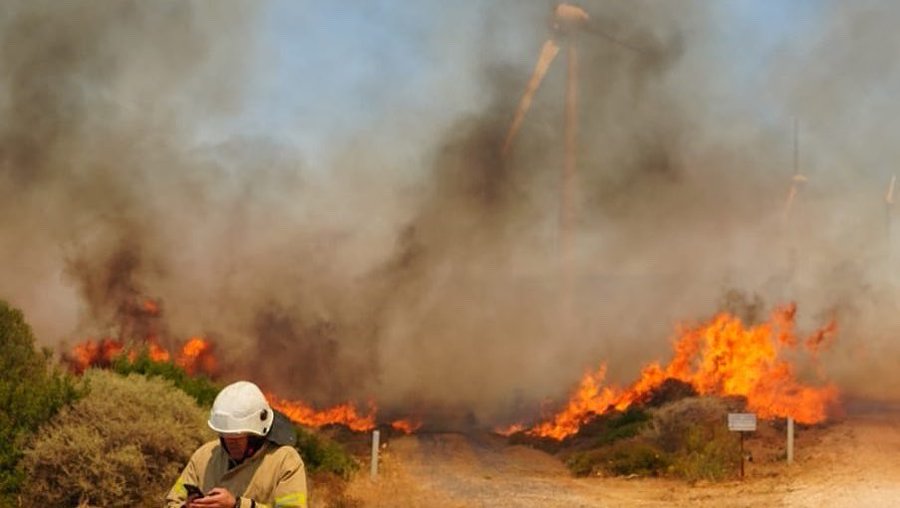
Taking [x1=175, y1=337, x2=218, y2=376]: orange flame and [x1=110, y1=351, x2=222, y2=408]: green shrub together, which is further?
[x1=175, y1=337, x2=218, y2=376]: orange flame

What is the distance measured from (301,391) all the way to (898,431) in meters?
20.3

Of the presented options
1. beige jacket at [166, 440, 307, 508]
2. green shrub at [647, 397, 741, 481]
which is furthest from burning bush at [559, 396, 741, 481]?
beige jacket at [166, 440, 307, 508]

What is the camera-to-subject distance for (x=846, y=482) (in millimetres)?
17844

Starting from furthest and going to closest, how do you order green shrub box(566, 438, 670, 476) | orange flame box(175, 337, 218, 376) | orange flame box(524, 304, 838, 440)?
1. orange flame box(175, 337, 218, 376)
2. orange flame box(524, 304, 838, 440)
3. green shrub box(566, 438, 670, 476)

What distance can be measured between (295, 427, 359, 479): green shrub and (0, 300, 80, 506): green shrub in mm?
5452

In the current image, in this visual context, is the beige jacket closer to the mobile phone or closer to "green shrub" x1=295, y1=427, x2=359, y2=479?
the mobile phone

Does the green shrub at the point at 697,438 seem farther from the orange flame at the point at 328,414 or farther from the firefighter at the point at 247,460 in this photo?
the firefighter at the point at 247,460

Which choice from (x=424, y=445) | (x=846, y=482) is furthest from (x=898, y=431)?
(x=424, y=445)

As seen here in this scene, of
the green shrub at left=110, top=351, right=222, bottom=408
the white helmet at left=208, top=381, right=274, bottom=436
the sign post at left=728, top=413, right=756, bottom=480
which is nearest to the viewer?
the white helmet at left=208, top=381, right=274, bottom=436

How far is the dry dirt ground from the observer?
16.0 metres

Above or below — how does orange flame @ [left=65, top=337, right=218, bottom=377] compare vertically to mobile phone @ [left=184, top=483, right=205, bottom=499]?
above

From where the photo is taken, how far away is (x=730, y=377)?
1166 inches

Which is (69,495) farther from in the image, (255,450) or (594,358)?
(594,358)

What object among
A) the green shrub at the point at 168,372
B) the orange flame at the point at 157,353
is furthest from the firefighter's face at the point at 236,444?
the orange flame at the point at 157,353
